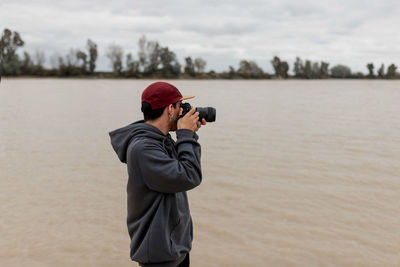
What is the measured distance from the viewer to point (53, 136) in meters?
10.6

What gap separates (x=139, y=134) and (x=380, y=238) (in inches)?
135

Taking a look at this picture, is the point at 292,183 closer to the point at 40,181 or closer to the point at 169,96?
the point at 40,181

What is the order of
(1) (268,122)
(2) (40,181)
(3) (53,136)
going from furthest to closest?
(1) (268,122), (3) (53,136), (2) (40,181)

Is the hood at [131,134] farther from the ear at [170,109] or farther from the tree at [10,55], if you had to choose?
the tree at [10,55]

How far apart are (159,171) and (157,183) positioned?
0.07m

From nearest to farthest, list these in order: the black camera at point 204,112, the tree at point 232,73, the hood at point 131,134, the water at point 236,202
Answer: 1. the hood at point 131,134
2. the black camera at point 204,112
3. the water at point 236,202
4. the tree at point 232,73

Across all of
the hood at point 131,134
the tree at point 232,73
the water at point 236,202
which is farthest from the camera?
the tree at point 232,73

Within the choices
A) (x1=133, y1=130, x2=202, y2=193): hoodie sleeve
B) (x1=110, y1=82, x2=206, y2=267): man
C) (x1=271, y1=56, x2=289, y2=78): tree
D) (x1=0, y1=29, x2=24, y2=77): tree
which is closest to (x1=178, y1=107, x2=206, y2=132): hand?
(x1=110, y1=82, x2=206, y2=267): man

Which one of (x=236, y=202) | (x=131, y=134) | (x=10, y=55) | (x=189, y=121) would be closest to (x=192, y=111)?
(x=189, y=121)

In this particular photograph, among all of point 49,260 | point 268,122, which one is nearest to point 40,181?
point 49,260

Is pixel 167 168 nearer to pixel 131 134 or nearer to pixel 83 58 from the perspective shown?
pixel 131 134

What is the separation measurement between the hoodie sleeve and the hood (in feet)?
0.26

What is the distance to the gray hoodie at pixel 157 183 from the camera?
6.25 ft

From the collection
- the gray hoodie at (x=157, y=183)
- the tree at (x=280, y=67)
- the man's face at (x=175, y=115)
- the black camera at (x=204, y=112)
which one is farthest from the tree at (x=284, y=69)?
the gray hoodie at (x=157, y=183)
